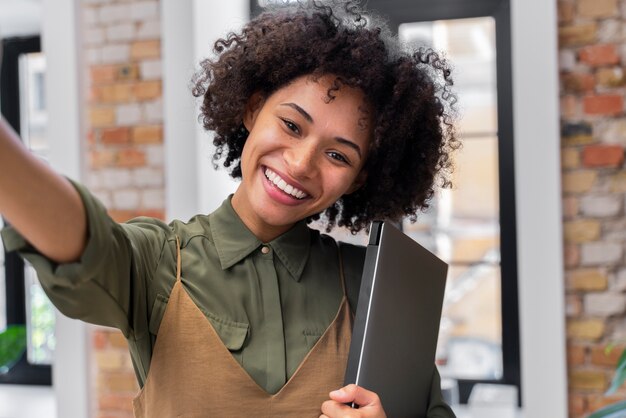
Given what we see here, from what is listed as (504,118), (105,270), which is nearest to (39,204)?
(105,270)

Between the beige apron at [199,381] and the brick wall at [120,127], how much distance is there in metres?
1.56

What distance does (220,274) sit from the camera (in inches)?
42.3

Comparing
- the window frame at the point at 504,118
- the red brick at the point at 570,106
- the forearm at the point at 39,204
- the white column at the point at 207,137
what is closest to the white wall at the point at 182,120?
the white column at the point at 207,137

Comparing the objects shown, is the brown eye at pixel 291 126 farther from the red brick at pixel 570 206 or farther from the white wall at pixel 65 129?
the white wall at pixel 65 129

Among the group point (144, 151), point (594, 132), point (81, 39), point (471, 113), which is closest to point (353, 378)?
point (594, 132)

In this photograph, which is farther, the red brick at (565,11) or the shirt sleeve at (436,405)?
the red brick at (565,11)

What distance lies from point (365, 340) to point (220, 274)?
9.4 inches

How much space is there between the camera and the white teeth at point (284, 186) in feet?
3.46

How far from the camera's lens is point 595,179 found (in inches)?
88.8

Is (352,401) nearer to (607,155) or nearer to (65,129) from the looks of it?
(607,155)

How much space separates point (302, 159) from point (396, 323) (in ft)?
0.88

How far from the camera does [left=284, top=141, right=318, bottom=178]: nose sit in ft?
3.40

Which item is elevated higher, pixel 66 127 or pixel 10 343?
pixel 66 127

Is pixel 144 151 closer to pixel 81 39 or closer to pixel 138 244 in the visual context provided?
pixel 81 39
